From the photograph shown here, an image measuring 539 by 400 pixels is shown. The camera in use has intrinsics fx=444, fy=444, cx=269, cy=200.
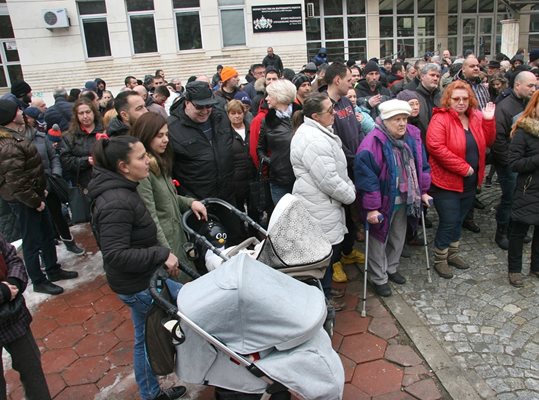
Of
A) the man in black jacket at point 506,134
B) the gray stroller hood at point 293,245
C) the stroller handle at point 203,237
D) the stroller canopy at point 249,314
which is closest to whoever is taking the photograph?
the stroller canopy at point 249,314

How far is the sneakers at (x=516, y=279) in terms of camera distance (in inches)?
175

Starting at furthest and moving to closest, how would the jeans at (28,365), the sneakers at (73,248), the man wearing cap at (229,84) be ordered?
1. the man wearing cap at (229,84)
2. the sneakers at (73,248)
3. the jeans at (28,365)

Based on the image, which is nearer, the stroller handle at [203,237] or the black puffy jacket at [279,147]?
the stroller handle at [203,237]

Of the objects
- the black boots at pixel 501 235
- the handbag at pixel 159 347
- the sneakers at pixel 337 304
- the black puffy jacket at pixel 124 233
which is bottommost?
the sneakers at pixel 337 304

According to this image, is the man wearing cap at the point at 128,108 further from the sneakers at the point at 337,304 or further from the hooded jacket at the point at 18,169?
the sneakers at the point at 337,304

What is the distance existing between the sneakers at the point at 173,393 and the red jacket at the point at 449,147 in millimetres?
3178

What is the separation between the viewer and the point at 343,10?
19516 millimetres

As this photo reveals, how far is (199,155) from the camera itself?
156 inches

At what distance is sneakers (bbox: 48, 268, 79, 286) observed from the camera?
5235mm

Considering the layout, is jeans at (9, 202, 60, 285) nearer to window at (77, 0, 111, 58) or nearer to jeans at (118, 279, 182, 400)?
jeans at (118, 279, 182, 400)

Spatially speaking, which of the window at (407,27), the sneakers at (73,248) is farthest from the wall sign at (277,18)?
the sneakers at (73,248)

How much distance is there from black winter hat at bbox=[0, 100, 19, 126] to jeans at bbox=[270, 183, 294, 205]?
270 centimetres

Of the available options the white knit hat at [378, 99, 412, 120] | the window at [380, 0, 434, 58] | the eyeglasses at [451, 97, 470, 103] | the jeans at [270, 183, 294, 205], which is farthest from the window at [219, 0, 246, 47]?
the white knit hat at [378, 99, 412, 120]

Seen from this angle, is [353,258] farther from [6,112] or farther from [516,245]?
[6,112]
